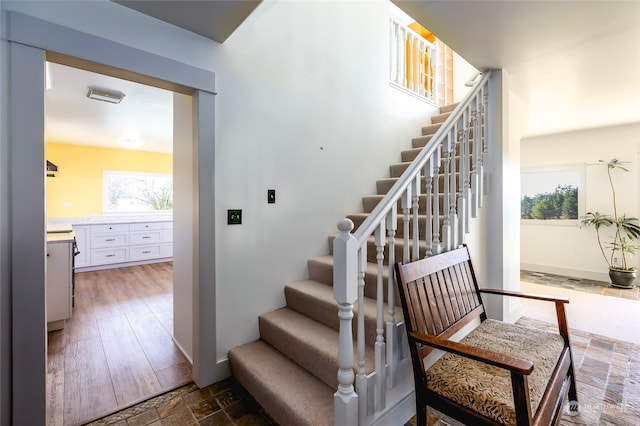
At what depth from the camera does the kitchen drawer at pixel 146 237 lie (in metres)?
5.67

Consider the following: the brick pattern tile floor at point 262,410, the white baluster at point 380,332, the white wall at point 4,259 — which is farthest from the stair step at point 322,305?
the white wall at point 4,259

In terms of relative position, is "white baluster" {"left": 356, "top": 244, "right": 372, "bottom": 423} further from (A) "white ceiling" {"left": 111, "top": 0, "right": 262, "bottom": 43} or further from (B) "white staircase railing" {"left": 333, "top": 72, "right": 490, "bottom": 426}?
(A) "white ceiling" {"left": 111, "top": 0, "right": 262, "bottom": 43}

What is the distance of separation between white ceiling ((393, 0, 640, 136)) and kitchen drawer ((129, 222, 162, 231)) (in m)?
5.82

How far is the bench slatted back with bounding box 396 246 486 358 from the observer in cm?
146

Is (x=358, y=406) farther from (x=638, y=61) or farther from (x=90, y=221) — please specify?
(x=90, y=221)

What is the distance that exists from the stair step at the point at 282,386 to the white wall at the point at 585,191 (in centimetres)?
534

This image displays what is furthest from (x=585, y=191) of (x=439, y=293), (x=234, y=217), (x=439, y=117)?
(x=234, y=217)

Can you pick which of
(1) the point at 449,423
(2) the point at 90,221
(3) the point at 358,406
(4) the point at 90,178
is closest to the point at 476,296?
(1) the point at 449,423

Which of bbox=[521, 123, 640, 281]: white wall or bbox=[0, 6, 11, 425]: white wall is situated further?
bbox=[521, 123, 640, 281]: white wall

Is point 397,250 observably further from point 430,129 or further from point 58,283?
point 58,283

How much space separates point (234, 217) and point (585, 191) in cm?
567


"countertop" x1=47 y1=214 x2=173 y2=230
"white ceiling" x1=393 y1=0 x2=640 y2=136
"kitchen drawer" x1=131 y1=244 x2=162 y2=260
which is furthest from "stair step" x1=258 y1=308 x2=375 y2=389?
"kitchen drawer" x1=131 y1=244 x2=162 y2=260

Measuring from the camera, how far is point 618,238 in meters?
4.45

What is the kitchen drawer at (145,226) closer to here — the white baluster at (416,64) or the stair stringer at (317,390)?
the stair stringer at (317,390)
